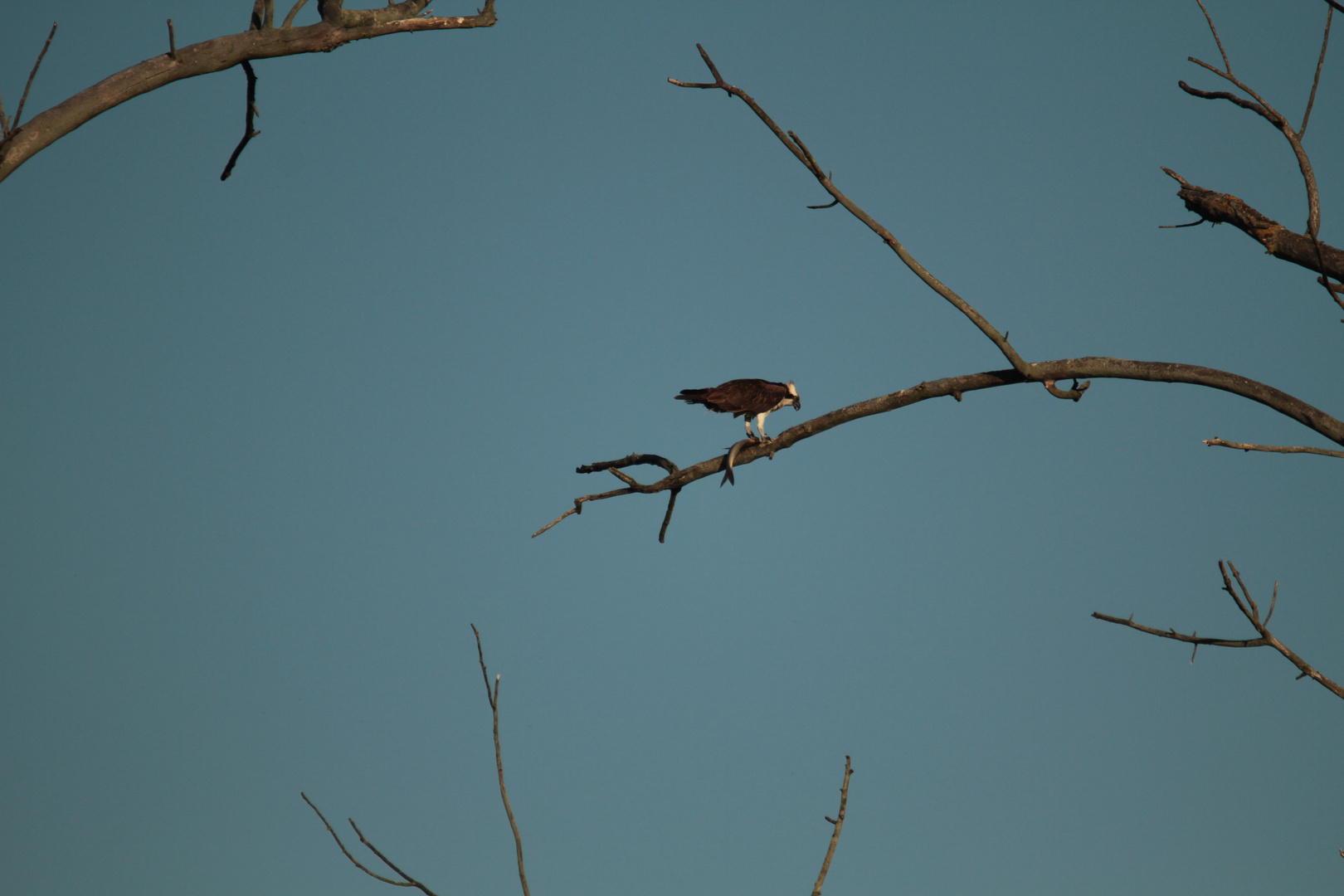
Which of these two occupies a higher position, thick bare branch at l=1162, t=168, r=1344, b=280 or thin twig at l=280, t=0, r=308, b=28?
thin twig at l=280, t=0, r=308, b=28

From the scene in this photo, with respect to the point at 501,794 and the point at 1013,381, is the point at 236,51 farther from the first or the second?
the point at 1013,381

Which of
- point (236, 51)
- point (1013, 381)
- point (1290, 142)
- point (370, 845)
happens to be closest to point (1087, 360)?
point (1013, 381)

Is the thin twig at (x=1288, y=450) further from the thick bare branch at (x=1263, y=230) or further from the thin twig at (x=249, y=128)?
the thin twig at (x=249, y=128)

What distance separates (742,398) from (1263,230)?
3716mm

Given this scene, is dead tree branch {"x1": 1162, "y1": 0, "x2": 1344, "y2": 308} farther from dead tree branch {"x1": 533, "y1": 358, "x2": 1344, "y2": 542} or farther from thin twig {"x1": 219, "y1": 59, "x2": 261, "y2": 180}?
thin twig {"x1": 219, "y1": 59, "x2": 261, "y2": 180}

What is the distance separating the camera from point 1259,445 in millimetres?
4250

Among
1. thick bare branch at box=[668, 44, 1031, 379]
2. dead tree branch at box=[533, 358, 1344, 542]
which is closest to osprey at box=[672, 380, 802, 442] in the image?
dead tree branch at box=[533, 358, 1344, 542]

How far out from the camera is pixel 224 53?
5027 mm

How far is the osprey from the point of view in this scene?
25.3 feet

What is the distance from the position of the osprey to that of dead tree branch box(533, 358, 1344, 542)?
58.4 inches

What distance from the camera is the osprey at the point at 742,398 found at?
304 inches

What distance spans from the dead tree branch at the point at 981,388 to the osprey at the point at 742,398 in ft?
4.87

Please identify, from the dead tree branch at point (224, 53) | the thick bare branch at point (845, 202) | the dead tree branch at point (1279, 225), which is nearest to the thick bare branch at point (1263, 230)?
the dead tree branch at point (1279, 225)

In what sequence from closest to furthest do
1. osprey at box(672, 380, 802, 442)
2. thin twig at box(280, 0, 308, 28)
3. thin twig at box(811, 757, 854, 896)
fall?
thin twig at box(811, 757, 854, 896)
thin twig at box(280, 0, 308, 28)
osprey at box(672, 380, 802, 442)
